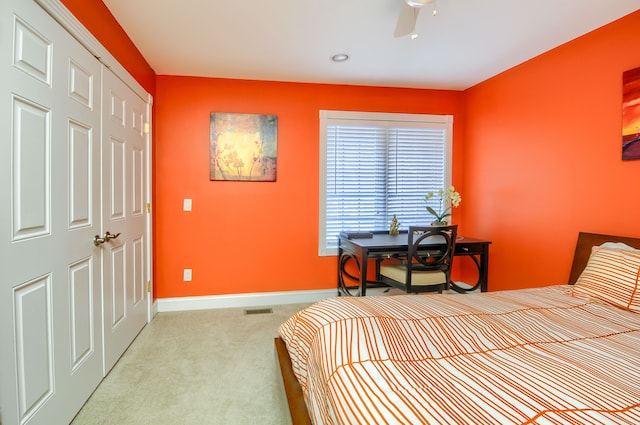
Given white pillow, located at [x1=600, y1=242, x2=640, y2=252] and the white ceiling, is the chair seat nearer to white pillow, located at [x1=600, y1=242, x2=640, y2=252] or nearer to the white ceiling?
white pillow, located at [x1=600, y1=242, x2=640, y2=252]

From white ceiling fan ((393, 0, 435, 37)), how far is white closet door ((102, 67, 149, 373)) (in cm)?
189

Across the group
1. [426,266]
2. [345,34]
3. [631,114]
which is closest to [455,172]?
[426,266]

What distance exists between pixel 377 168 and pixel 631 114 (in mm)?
2111

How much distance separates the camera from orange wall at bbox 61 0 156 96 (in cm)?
179

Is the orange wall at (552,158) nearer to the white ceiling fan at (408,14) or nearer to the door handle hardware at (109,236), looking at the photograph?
the white ceiling fan at (408,14)

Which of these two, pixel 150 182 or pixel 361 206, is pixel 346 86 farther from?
pixel 150 182

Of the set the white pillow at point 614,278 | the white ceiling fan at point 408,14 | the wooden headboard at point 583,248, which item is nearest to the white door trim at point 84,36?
the white ceiling fan at point 408,14

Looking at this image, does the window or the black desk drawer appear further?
the window

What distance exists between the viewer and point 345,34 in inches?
95.7

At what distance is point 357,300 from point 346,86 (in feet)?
8.72

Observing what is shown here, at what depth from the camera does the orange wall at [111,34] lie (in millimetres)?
1785

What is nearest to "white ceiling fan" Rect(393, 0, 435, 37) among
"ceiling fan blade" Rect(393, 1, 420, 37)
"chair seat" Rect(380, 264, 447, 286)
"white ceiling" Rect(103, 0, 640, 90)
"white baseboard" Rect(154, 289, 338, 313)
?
"ceiling fan blade" Rect(393, 1, 420, 37)

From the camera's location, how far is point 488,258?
3.31m

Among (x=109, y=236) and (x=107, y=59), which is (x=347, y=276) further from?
(x=107, y=59)
